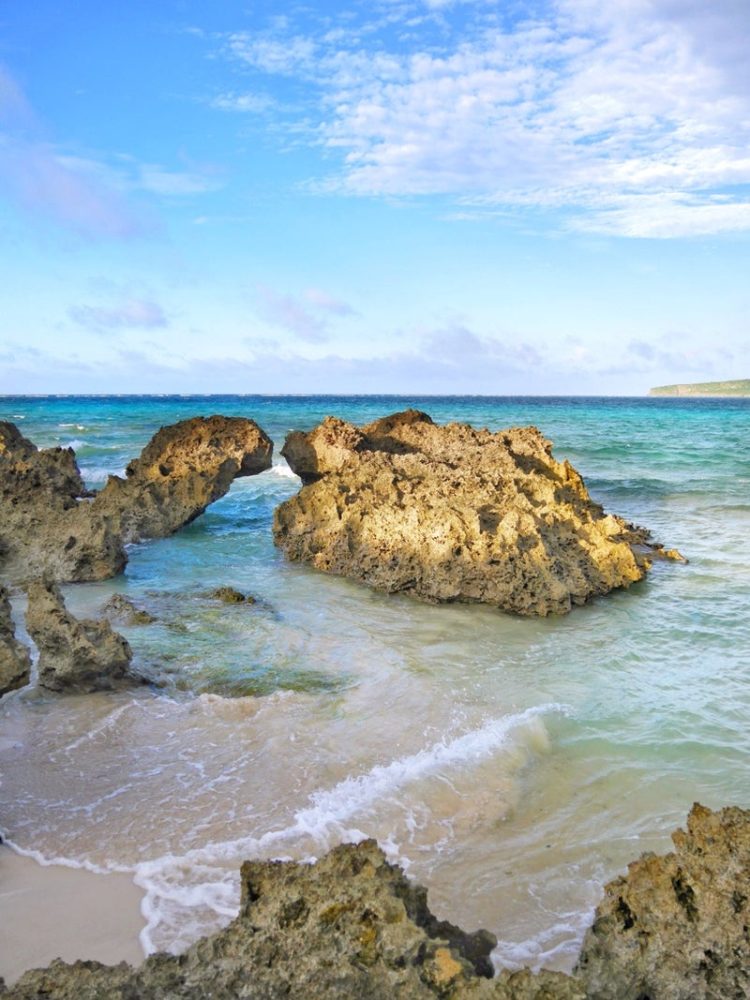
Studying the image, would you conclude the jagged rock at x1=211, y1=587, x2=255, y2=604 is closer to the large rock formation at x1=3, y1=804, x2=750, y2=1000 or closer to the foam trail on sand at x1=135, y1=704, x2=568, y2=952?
the foam trail on sand at x1=135, y1=704, x2=568, y2=952

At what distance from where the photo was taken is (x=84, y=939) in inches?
130

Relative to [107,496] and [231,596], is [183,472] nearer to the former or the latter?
[107,496]

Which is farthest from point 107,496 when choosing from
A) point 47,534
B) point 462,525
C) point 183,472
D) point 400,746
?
point 400,746

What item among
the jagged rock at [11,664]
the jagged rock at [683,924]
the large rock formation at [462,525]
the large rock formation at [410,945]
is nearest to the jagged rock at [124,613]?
the large rock formation at [462,525]

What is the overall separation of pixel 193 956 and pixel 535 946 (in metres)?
1.58

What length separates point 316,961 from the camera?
244 cm

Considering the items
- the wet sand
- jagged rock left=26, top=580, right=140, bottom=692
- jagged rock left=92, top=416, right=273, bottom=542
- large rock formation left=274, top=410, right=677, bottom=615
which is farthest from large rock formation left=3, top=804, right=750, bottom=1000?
jagged rock left=92, top=416, right=273, bottom=542

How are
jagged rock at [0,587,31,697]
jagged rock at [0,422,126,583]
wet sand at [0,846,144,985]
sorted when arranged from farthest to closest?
1. jagged rock at [0,422,126,583]
2. jagged rock at [0,587,31,697]
3. wet sand at [0,846,144,985]

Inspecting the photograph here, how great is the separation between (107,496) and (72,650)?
22.4 feet

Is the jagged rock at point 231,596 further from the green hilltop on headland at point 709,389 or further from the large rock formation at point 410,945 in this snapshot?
the green hilltop on headland at point 709,389

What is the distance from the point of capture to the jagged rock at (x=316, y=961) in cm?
236

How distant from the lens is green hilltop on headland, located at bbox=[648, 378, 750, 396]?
5458 inches

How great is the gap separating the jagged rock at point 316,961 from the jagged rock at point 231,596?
6123mm

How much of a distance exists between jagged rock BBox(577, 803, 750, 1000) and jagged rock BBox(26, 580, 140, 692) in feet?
13.8
